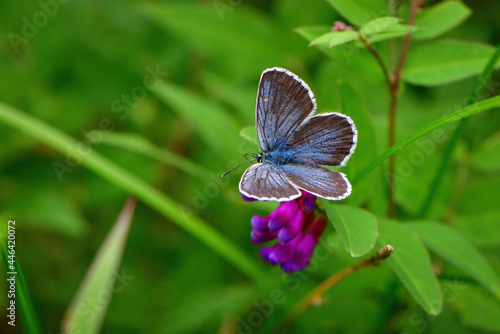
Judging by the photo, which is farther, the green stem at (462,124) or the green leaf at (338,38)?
the green stem at (462,124)

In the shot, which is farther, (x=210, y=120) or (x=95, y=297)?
(x=210, y=120)

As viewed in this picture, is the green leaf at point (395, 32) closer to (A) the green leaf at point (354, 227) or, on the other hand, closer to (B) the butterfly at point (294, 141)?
(B) the butterfly at point (294, 141)

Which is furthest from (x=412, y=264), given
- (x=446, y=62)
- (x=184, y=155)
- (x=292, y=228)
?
(x=184, y=155)

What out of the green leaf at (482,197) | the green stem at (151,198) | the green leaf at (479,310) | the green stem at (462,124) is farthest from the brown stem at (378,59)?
the green leaf at (479,310)

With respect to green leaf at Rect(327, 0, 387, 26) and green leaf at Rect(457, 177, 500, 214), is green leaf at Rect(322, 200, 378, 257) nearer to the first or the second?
green leaf at Rect(327, 0, 387, 26)

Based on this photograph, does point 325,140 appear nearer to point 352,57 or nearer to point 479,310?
point 352,57

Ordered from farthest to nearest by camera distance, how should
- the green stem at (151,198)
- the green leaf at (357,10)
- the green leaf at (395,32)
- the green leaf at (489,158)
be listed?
the green leaf at (489,158)
the green stem at (151,198)
the green leaf at (357,10)
the green leaf at (395,32)
